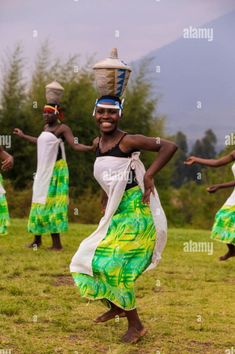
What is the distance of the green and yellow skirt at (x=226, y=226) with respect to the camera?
894cm

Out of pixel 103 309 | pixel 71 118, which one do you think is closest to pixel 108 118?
pixel 103 309

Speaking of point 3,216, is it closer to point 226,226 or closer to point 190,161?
point 226,226

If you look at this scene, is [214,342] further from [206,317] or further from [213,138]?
[213,138]

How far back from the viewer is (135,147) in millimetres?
5465

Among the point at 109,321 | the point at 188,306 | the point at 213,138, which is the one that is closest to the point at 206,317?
the point at 188,306

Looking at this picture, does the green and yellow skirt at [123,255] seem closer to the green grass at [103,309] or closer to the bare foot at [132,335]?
the bare foot at [132,335]

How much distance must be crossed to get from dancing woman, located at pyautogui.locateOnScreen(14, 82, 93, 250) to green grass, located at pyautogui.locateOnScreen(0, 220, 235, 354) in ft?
1.38

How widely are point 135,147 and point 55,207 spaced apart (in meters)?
4.56

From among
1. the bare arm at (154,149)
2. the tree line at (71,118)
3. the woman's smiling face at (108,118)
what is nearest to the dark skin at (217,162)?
the bare arm at (154,149)

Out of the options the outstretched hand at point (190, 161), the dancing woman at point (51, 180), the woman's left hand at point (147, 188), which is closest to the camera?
the woman's left hand at point (147, 188)

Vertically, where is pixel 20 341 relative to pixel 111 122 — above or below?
below

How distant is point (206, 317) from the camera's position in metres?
6.30

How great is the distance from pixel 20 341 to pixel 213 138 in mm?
89490

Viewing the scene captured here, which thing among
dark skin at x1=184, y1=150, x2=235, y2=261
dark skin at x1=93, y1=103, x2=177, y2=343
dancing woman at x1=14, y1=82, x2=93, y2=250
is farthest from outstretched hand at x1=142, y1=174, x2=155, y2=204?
dancing woman at x1=14, y1=82, x2=93, y2=250
